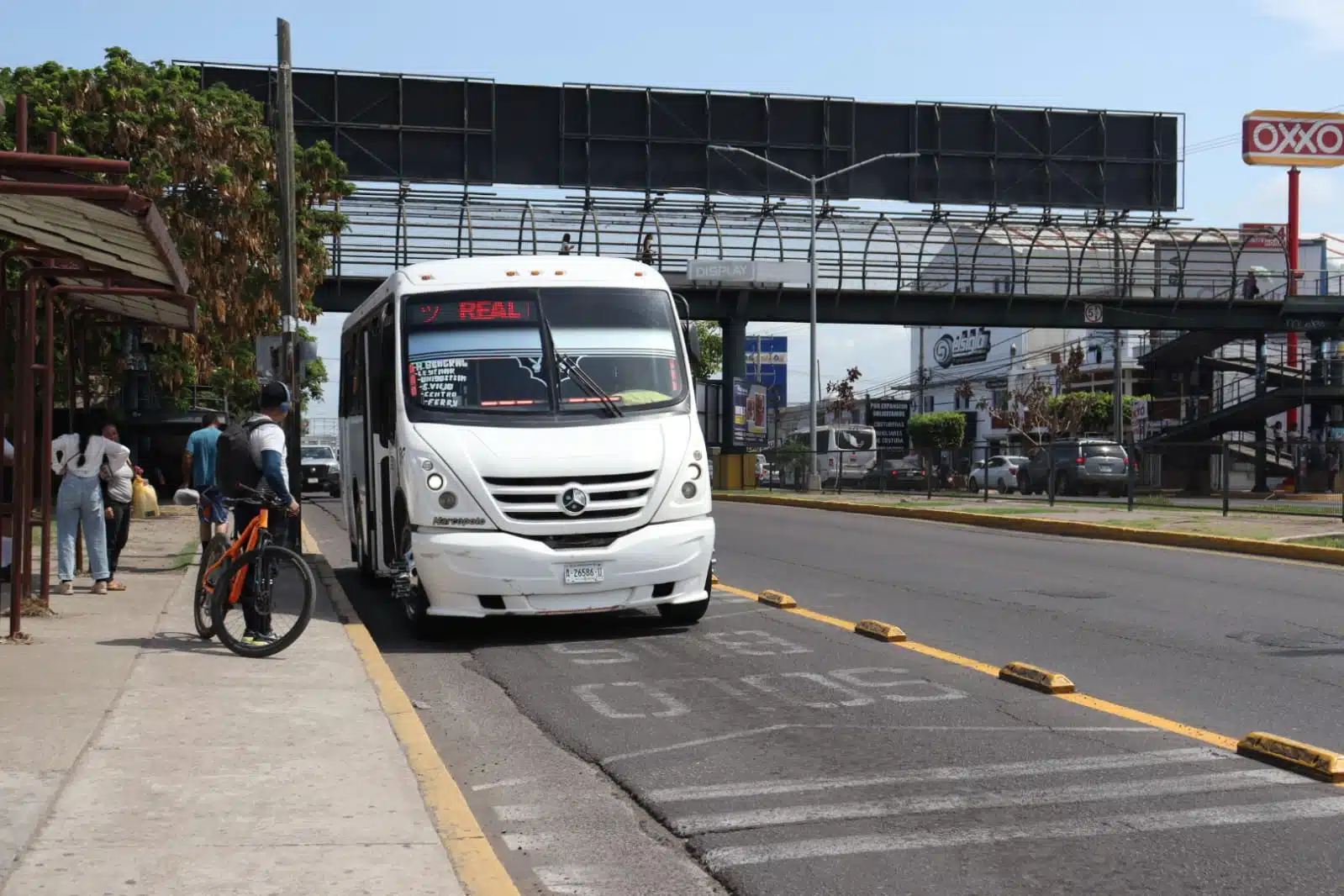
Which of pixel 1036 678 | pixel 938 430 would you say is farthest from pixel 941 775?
pixel 938 430

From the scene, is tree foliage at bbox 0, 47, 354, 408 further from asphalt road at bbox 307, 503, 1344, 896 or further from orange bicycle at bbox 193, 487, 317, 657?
orange bicycle at bbox 193, 487, 317, 657

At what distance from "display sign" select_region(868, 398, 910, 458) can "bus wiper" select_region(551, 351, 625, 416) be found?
6892 cm

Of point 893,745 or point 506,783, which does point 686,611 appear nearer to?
point 893,745

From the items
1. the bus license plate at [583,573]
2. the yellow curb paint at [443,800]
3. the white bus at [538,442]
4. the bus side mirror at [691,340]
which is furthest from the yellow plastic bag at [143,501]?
the yellow curb paint at [443,800]

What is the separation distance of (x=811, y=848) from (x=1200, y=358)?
5658cm

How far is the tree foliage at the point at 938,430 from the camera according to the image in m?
88.3

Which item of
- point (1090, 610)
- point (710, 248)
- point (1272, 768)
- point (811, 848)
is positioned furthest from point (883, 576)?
point (710, 248)

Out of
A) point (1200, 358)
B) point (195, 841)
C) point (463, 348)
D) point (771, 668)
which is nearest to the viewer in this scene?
point (195, 841)

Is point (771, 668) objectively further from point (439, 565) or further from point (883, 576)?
point (883, 576)

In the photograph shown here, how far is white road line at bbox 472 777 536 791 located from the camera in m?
7.05

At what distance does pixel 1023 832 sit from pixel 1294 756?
5.76 ft

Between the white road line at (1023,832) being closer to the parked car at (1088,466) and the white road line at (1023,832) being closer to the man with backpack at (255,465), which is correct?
the man with backpack at (255,465)

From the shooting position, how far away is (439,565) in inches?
433

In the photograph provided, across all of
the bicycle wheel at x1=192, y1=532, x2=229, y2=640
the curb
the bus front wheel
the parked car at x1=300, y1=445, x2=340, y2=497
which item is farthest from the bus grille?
the parked car at x1=300, y1=445, x2=340, y2=497
